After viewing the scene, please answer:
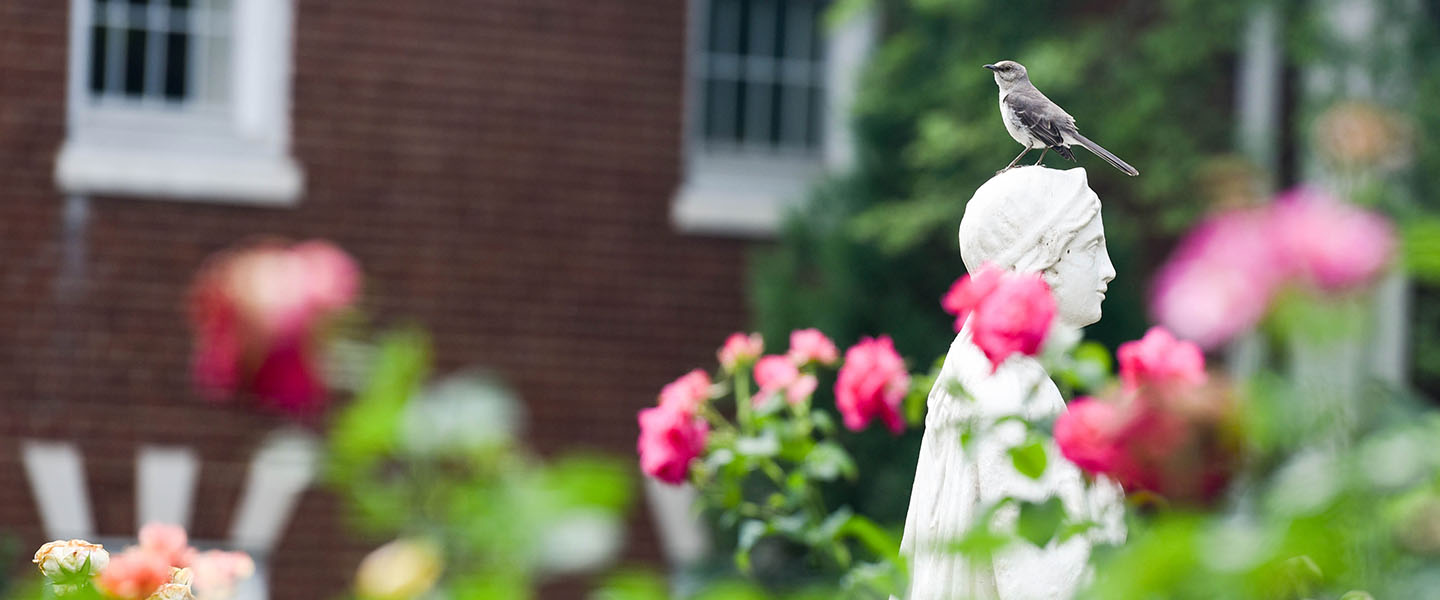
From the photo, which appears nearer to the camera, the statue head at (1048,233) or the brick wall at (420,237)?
the statue head at (1048,233)

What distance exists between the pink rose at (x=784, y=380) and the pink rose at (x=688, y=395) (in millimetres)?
113

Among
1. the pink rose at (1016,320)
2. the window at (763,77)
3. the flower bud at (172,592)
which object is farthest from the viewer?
the window at (763,77)

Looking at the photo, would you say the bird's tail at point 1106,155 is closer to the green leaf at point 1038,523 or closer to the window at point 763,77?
the green leaf at point 1038,523

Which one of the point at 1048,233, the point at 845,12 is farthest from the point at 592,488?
the point at 845,12

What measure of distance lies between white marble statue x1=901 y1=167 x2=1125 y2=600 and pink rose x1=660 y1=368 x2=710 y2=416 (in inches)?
22.7

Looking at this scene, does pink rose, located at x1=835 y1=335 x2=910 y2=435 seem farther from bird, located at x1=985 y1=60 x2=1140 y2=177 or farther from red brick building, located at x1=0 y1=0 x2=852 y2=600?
red brick building, located at x1=0 y1=0 x2=852 y2=600

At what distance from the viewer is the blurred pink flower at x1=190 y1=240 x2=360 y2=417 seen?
99cm

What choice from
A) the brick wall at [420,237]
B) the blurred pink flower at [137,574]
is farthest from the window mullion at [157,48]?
the blurred pink flower at [137,574]

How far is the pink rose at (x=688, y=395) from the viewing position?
3.05m

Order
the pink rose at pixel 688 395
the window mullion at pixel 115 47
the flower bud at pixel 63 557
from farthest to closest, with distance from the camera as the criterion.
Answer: the window mullion at pixel 115 47 < the pink rose at pixel 688 395 < the flower bud at pixel 63 557

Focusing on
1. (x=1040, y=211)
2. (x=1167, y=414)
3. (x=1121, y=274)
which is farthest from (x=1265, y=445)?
(x=1121, y=274)

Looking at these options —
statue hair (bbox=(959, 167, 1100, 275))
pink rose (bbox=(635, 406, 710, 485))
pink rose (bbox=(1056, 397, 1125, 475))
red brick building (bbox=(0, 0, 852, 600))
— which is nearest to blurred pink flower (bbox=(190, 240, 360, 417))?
pink rose (bbox=(1056, 397, 1125, 475))

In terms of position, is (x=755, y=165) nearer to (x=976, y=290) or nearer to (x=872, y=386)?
(x=872, y=386)

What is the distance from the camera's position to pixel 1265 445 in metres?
1.14
